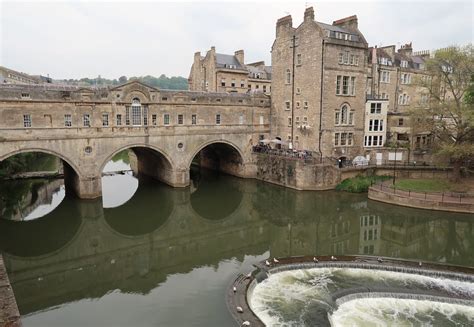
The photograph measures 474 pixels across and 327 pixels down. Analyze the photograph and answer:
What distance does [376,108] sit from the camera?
38.1m

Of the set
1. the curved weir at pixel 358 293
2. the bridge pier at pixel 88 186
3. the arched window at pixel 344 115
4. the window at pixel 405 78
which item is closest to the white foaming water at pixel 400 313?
the curved weir at pixel 358 293

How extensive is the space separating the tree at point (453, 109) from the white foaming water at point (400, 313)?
666 inches

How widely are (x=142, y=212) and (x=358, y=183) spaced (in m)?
18.6

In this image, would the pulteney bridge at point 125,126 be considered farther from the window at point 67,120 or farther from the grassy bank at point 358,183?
the grassy bank at point 358,183

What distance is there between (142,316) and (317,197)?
20604 mm

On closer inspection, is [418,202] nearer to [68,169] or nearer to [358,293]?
[358,293]

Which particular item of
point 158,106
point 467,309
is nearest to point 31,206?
point 158,106

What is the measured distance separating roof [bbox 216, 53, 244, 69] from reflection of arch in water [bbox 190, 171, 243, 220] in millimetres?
19073

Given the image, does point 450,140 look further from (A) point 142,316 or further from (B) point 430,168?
(A) point 142,316

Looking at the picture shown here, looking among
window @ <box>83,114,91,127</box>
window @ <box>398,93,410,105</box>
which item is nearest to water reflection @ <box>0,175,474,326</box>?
window @ <box>83,114,91,127</box>

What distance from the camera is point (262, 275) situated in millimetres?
17078

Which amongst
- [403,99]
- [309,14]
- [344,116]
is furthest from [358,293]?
[403,99]

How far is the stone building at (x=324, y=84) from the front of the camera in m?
35.0

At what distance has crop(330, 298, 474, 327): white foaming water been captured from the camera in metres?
13.6
